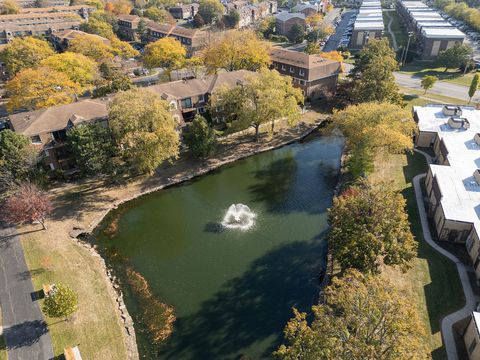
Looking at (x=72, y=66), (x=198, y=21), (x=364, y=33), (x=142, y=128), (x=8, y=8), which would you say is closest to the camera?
(x=142, y=128)

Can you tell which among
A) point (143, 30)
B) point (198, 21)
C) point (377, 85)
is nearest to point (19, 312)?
point (377, 85)

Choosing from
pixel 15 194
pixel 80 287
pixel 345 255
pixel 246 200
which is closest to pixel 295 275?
pixel 345 255

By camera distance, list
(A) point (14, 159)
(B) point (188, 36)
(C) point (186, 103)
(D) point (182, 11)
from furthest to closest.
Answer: (D) point (182, 11)
(B) point (188, 36)
(C) point (186, 103)
(A) point (14, 159)

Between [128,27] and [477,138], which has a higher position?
[128,27]

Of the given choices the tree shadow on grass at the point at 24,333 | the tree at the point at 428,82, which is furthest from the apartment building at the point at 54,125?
the tree at the point at 428,82

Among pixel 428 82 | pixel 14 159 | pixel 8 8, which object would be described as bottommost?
pixel 14 159

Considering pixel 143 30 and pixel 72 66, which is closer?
pixel 72 66

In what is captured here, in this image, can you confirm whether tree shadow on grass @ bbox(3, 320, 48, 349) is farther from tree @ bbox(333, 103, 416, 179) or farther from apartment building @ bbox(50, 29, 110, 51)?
apartment building @ bbox(50, 29, 110, 51)

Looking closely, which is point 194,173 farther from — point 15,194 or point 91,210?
point 15,194

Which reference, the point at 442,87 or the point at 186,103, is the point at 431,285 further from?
the point at 442,87
